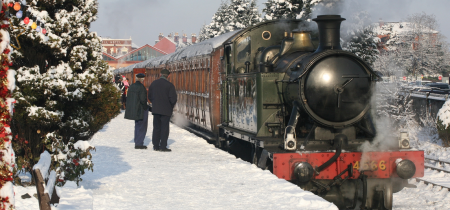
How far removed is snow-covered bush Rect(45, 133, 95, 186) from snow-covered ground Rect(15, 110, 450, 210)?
16 cm

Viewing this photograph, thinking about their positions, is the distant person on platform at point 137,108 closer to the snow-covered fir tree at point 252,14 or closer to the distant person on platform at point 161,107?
the distant person on platform at point 161,107

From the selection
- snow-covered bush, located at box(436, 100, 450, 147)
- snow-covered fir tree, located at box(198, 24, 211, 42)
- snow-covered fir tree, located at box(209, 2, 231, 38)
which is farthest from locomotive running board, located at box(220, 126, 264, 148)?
snow-covered fir tree, located at box(198, 24, 211, 42)

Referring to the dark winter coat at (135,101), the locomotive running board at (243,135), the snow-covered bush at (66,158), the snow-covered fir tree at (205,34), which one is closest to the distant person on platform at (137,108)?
the dark winter coat at (135,101)

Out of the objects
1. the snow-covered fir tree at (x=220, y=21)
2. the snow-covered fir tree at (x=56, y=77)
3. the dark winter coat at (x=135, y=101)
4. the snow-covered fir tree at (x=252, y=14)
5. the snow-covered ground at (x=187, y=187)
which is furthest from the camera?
the snow-covered fir tree at (x=220, y=21)

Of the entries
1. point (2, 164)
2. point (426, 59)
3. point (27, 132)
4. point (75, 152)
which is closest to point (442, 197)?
point (75, 152)

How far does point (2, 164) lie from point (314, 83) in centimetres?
466

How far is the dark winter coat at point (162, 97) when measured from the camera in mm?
10258

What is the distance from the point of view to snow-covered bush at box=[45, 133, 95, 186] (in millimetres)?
5734

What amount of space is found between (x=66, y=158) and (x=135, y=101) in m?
4.72

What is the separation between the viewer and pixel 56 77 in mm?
5805

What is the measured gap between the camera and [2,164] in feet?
9.26

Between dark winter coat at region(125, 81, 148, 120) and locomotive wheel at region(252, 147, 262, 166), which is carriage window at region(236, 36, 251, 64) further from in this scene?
dark winter coat at region(125, 81, 148, 120)

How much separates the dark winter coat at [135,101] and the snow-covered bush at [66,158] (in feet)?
14.9

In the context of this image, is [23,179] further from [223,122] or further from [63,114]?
[223,122]
